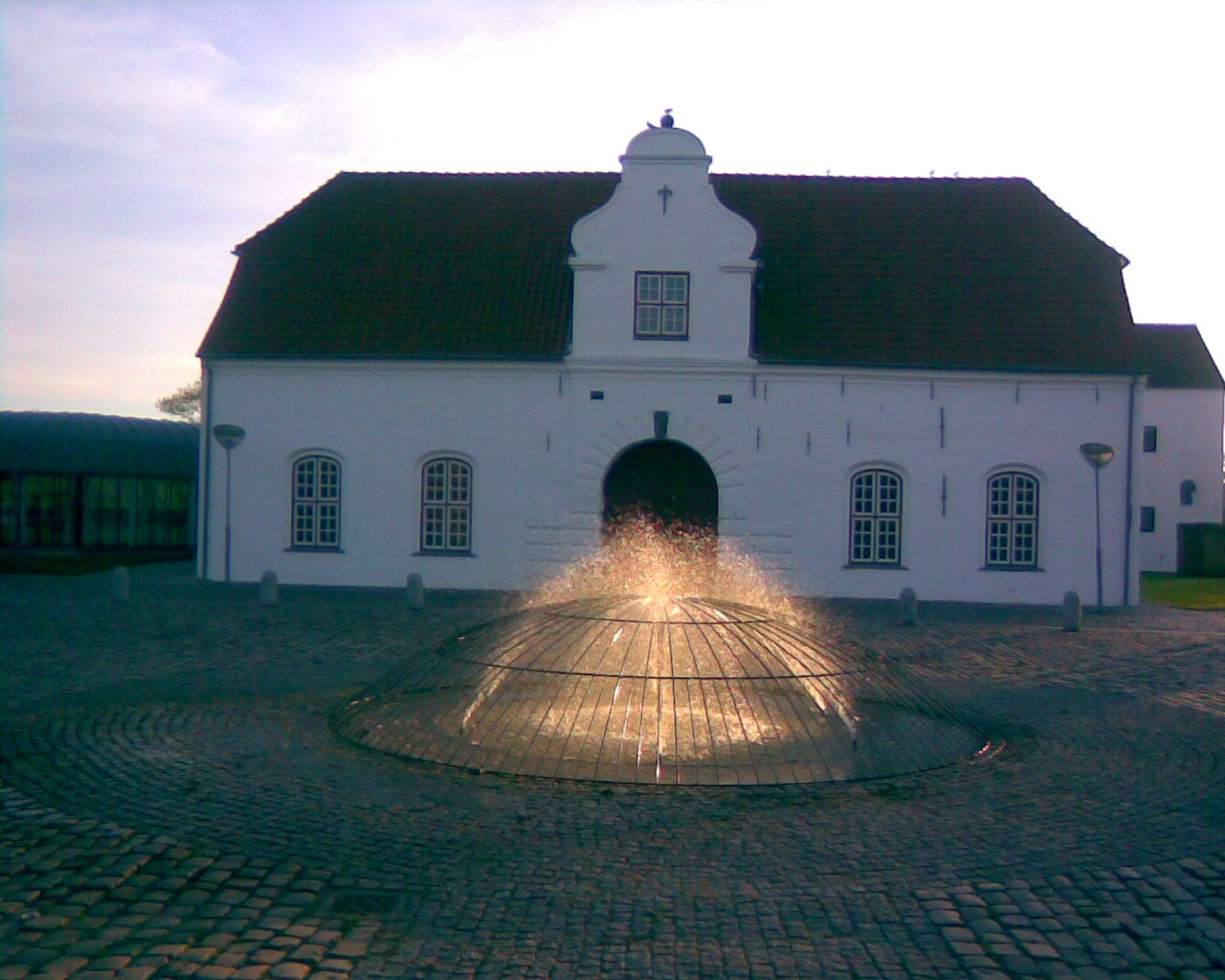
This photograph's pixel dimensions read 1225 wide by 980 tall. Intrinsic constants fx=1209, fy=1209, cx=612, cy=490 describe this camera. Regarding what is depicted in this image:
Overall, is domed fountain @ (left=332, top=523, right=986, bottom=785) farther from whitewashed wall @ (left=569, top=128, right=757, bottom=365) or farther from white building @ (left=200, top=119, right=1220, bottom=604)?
whitewashed wall @ (left=569, top=128, right=757, bottom=365)

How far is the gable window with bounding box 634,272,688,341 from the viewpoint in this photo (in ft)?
84.2

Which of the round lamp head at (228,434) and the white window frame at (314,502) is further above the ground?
the round lamp head at (228,434)

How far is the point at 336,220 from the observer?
28438mm

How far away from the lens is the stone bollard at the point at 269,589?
21781mm

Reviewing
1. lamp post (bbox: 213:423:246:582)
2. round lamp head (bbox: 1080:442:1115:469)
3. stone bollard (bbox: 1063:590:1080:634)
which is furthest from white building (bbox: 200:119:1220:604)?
stone bollard (bbox: 1063:590:1080:634)

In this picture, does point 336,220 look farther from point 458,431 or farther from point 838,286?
point 838,286

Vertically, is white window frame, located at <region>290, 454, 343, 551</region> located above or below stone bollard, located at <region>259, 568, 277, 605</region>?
above

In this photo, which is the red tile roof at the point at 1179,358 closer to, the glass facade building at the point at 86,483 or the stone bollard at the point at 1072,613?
the stone bollard at the point at 1072,613

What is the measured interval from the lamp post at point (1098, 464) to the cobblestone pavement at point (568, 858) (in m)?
11.7

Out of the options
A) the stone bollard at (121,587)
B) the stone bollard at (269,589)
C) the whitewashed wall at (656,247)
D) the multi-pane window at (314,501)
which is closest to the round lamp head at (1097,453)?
the whitewashed wall at (656,247)

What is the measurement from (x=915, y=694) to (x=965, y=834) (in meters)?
3.57

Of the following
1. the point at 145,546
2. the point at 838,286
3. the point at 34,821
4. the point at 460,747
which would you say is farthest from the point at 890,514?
the point at 145,546

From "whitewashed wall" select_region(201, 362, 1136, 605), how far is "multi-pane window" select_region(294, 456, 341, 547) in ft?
1.89

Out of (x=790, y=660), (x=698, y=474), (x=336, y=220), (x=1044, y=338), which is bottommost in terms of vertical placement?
(x=790, y=660)
